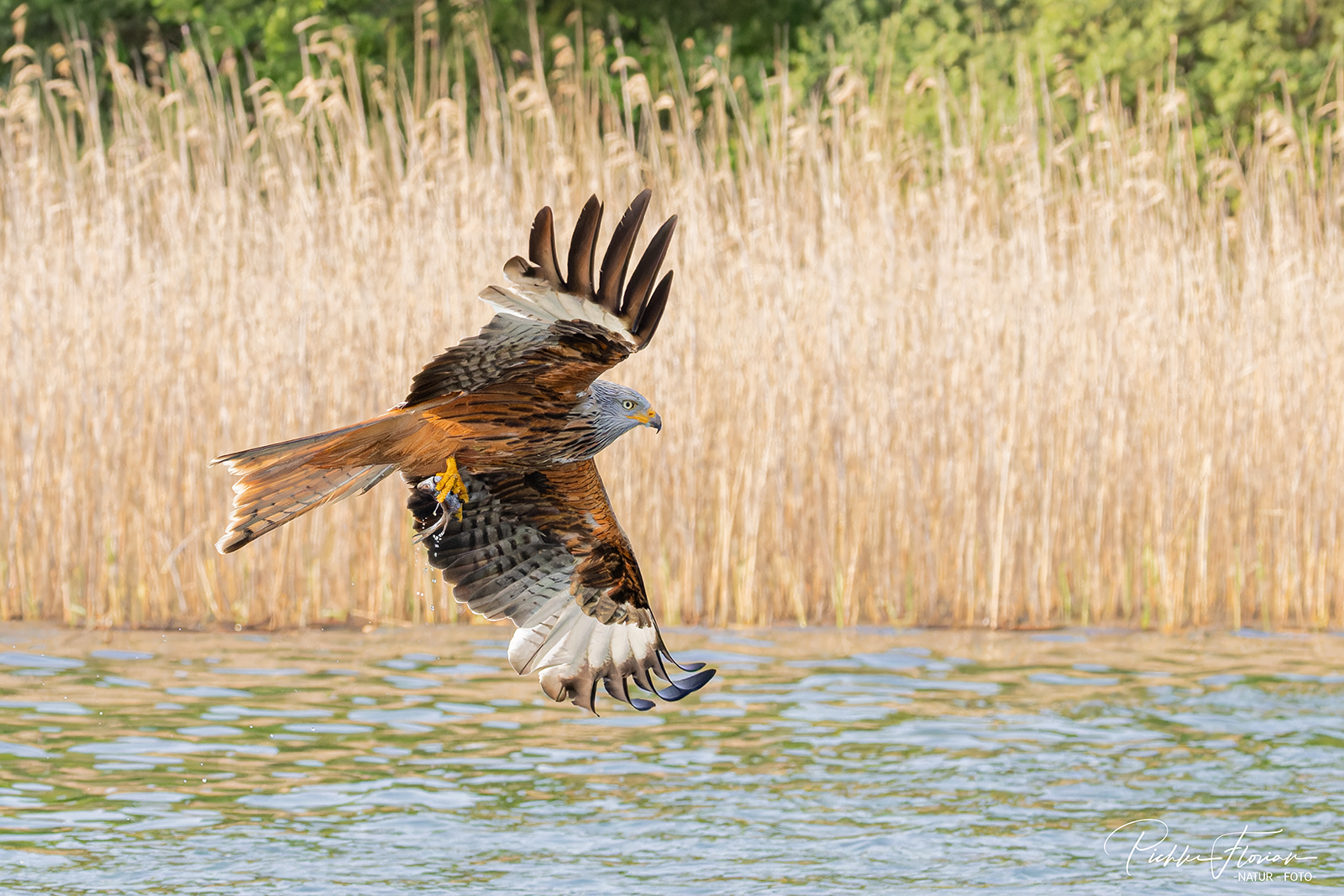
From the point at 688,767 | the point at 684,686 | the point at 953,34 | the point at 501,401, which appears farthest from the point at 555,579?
the point at 953,34

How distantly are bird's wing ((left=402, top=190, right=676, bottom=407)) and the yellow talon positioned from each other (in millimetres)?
393

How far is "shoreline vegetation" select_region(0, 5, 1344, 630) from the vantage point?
8656 millimetres

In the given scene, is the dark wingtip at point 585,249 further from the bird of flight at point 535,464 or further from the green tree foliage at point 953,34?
the green tree foliage at point 953,34

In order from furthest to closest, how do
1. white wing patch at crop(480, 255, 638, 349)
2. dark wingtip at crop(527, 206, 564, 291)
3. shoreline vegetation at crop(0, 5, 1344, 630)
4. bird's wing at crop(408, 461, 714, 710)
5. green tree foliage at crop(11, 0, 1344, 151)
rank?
green tree foliage at crop(11, 0, 1344, 151) < shoreline vegetation at crop(0, 5, 1344, 630) < bird's wing at crop(408, 461, 714, 710) < white wing patch at crop(480, 255, 638, 349) < dark wingtip at crop(527, 206, 564, 291)

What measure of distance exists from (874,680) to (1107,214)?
262 cm

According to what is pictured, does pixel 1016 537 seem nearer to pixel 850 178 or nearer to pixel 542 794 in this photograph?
pixel 850 178

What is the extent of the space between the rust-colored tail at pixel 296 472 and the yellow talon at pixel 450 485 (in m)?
0.32

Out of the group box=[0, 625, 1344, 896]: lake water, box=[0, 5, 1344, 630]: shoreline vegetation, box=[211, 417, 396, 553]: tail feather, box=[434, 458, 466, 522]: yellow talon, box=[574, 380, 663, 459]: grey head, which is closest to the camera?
box=[211, 417, 396, 553]: tail feather

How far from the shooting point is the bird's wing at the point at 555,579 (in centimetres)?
520

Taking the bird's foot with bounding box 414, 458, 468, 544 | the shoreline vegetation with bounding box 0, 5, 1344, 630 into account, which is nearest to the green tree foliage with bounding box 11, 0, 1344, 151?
the shoreline vegetation with bounding box 0, 5, 1344, 630

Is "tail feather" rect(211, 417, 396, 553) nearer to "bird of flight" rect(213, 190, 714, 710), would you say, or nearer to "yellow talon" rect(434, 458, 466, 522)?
"bird of flight" rect(213, 190, 714, 710)

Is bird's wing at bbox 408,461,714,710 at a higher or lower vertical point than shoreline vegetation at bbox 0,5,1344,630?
lower

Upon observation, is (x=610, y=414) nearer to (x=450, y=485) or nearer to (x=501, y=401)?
(x=501, y=401)

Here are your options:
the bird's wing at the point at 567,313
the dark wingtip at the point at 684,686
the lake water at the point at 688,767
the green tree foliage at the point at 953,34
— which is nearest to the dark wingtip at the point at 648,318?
the bird's wing at the point at 567,313
